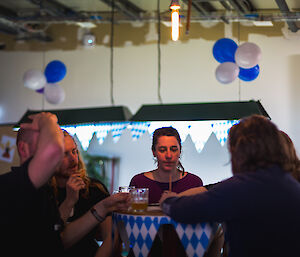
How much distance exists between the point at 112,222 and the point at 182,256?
470 millimetres

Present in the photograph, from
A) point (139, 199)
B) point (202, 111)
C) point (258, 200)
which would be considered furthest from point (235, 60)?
point (258, 200)

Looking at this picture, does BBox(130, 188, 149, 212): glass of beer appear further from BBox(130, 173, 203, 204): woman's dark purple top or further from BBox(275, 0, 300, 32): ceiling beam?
BBox(275, 0, 300, 32): ceiling beam

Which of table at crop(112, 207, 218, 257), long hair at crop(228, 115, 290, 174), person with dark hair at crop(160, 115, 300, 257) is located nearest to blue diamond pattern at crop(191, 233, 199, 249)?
table at crop(112, 207, 218, 257)

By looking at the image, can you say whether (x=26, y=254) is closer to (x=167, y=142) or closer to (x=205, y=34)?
(x=167, y=142)

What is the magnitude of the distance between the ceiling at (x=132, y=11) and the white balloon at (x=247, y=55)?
886 mm

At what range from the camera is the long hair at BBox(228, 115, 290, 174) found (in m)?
2.08

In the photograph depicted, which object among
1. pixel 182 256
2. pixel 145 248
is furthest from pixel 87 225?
pixel 182 256

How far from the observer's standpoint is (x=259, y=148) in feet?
6.82

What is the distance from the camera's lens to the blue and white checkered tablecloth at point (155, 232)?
2549mm

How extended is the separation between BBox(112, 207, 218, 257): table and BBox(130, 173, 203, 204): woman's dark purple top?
2.44 ft

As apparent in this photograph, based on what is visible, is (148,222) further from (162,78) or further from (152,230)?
(162,78)

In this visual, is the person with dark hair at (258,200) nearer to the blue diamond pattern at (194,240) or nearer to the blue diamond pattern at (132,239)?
the blue diamond pattern at (194,240)

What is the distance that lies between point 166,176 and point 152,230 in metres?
1.03

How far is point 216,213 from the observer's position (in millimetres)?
2084
